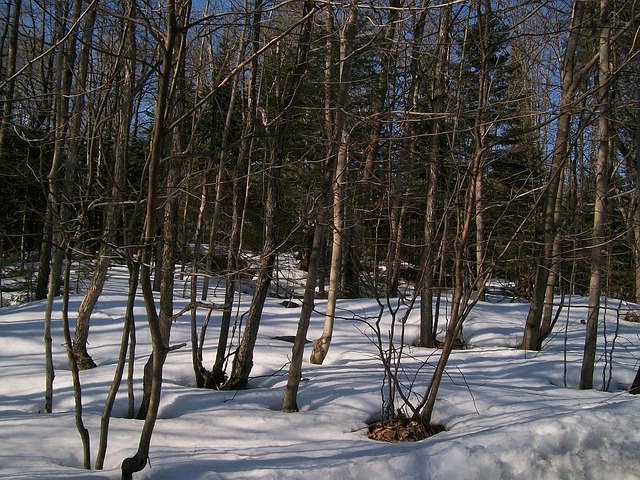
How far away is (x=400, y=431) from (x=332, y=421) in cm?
65

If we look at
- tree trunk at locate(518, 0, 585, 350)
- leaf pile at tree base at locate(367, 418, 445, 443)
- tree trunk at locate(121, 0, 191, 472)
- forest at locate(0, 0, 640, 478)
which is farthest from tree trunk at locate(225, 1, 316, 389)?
tree trunk at locate(518, 0, 585, 350)

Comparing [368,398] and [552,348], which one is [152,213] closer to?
[368,398]

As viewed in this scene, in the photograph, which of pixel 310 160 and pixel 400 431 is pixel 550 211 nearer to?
pixel 310 160

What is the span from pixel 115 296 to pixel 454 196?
9706 millimetres

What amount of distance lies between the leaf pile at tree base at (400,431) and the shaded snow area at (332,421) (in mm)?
140

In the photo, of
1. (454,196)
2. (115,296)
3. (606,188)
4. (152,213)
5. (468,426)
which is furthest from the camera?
(115,296)

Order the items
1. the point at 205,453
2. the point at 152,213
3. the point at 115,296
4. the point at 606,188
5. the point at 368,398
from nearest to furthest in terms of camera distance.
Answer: the point at 152,213, the point at 205,453, the point at 368,398, the point at 606,188, the point at 115,296

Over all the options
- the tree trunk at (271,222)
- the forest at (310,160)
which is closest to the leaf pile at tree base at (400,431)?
the forest at (310,160)

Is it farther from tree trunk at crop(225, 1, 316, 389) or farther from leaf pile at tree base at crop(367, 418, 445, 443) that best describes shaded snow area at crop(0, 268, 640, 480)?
tree trunk at crop(225, 1, 316, 389)

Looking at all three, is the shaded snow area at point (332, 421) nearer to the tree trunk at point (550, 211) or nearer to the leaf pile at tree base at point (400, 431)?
the leaf pile at tree base at point (400, 431)

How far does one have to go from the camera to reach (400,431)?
455cm

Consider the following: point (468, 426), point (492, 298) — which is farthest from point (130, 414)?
point (492, 298)

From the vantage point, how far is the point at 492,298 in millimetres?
20062

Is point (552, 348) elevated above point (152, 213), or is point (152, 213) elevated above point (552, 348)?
point (152, 213)
